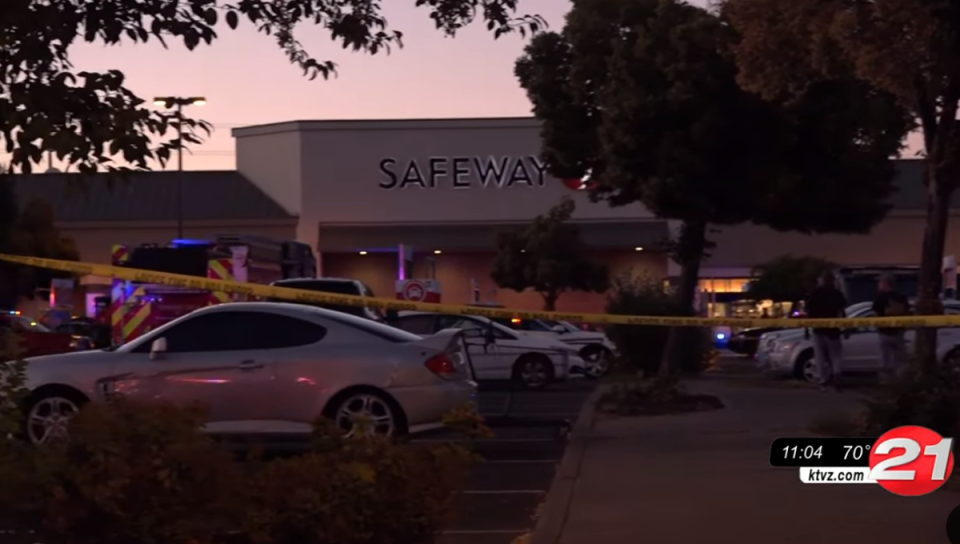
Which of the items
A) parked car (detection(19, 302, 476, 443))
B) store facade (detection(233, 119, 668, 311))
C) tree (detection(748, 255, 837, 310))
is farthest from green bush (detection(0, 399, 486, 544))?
store facade (detection(233, 119, 668, 311))

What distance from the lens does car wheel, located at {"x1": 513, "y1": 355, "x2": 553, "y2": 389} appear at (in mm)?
23750

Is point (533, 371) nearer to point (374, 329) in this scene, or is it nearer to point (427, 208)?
point (374, 329)

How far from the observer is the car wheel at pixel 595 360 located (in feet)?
84.8

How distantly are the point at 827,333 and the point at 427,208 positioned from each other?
35305 mm

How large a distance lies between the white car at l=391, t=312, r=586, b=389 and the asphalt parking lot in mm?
3382

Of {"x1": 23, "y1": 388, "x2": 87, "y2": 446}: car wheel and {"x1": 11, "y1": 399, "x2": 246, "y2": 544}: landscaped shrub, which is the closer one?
{"x1": 11, "y1": 399, "x2": 246, "y2": 544}: landscaped shrub

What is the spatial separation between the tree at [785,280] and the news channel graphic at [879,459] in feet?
114

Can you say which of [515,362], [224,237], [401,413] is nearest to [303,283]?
[515,362]

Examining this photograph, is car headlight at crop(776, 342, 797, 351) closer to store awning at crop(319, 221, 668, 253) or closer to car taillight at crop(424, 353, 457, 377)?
car taillight at crop(424, 353, 457, 377)

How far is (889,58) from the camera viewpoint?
1445cm

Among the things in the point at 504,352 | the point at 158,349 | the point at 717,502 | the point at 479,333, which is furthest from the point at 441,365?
the point at 504,352

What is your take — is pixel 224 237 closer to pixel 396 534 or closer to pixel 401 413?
pixel 401 413

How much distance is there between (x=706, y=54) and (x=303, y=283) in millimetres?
7893

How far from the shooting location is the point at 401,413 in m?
13.0
